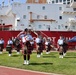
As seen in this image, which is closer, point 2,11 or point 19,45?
point 19,45

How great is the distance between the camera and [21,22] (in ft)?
218

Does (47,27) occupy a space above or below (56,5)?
below

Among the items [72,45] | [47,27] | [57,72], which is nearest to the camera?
[57,72]

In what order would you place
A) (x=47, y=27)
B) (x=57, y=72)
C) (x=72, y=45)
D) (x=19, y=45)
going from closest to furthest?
(x=57, y=72)
(x=19, y=45)
(x=72, y=45)
(x=47, y=27)

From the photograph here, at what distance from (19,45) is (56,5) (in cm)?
3674

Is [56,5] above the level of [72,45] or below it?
above

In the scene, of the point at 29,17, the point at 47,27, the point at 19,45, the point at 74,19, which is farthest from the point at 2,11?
the point at 19,45


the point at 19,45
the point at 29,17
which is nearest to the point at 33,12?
the point at 29,17

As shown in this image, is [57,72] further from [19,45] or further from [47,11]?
[47,11]

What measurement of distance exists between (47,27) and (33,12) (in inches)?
174

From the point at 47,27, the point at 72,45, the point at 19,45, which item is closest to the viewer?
the point at 19,45

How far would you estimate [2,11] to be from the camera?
68.2 meters

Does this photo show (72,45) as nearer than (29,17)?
Yes

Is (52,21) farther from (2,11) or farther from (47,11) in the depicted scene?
(2,11)
